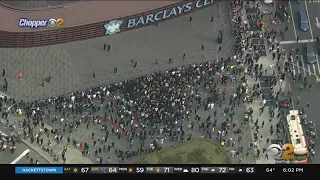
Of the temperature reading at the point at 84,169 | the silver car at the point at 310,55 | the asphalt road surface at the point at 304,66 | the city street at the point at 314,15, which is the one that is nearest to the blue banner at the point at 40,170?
the temperature reading at the point at 84,169

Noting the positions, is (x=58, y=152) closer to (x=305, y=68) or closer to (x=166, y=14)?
(x=166, y=14)

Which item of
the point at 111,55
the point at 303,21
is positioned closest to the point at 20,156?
the point at 111,55

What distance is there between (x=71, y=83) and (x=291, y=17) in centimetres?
2978

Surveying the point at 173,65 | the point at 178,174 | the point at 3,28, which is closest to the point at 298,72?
the point at 173,65

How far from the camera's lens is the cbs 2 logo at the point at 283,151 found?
144 m

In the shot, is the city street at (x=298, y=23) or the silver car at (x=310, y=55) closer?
the silver car at (x=310, y=55)

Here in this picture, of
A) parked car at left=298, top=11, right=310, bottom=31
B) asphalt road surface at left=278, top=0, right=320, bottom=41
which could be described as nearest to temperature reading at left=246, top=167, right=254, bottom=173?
asphalt road surface at left=278, top=0, right=320, bottom=41

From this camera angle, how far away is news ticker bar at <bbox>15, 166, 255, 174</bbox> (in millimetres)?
135875

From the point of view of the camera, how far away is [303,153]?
470 ft

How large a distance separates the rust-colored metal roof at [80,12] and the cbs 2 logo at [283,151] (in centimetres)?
2450

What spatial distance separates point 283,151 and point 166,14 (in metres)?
24.9

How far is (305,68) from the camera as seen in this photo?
152875 millimetres

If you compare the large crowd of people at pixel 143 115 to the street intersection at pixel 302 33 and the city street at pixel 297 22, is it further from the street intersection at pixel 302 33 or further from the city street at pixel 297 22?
the city street at pixel 297 22

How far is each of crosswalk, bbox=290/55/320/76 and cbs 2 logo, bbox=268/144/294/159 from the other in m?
12.2
